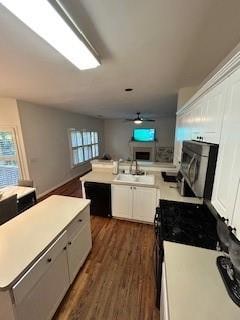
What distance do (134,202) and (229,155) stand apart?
2061 mm

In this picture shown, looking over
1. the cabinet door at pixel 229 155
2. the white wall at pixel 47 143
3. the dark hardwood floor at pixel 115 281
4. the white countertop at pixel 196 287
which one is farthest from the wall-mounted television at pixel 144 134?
the white countertop at pixel 196 287

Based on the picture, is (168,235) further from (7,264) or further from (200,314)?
(7,264)

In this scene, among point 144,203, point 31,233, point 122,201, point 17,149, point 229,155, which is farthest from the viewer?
point 17,149

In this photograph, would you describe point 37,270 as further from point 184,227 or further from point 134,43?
point 134,43

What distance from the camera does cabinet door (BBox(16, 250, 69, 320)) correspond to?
1104mm

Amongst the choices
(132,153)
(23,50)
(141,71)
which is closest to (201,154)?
(141,71)

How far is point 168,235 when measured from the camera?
4.41 ft

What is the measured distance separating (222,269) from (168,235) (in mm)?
437

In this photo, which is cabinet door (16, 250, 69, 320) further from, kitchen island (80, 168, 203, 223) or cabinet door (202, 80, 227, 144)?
cabinet door (202, 80, 227, 144)

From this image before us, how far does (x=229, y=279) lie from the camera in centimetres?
90

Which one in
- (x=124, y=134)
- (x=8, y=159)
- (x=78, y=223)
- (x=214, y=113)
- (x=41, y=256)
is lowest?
(x=78, y=223)

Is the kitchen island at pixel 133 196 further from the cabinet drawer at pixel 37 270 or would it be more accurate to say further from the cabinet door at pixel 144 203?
the cabinet drawer at pixel 37 270

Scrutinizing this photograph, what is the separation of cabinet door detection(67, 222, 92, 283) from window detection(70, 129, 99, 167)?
158 inches

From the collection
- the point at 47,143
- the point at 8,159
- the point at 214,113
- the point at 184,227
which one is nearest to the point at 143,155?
the point at 47,143
